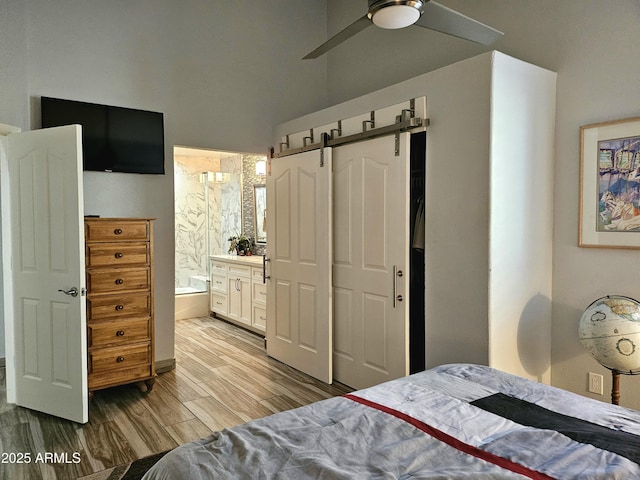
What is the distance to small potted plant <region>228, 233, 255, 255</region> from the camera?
21.5ft

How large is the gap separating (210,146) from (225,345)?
2.29 meters

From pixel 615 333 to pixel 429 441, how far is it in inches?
62.1

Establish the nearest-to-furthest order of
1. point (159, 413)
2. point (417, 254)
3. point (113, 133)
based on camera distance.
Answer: point (159, 413) < point (417, 254) < point (113, 133)

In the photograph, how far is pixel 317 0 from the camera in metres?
5.20

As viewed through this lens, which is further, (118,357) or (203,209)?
(203,209)

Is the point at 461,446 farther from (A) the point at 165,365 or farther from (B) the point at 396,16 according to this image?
(A) the point at 165,365

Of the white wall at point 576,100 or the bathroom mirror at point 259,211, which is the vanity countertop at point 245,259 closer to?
A: the bathroom mirror at point 259,211

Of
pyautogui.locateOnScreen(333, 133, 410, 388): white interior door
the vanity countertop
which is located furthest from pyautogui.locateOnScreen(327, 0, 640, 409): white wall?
the vanity countertop

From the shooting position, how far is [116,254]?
3.56 m

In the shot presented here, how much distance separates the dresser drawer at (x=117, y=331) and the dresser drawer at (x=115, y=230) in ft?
2.18

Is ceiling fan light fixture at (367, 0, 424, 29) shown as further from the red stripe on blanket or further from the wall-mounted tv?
the wall-mounted tv

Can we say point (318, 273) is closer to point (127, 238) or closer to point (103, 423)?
point (127, 238)

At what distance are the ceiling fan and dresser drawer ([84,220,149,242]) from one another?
7.20 ft

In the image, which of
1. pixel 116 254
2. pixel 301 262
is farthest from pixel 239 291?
pixel 116 254
